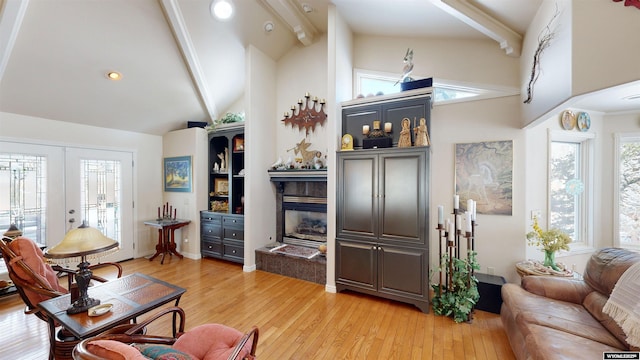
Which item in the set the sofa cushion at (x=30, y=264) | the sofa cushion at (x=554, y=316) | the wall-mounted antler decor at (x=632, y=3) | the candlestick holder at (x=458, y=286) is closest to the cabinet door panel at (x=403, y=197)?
the candlestick holder at (x=458, y=286)

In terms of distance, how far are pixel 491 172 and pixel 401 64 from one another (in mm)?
1983

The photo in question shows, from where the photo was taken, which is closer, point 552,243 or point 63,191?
point 552,243

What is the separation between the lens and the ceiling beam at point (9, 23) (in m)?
2.37

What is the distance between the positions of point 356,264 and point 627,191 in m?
3.59

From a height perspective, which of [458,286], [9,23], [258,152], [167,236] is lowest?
[458,286]

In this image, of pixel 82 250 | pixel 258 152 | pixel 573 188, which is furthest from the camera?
pixel 258 152

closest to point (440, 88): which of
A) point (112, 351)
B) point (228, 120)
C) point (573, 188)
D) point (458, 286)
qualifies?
point (573, 188)

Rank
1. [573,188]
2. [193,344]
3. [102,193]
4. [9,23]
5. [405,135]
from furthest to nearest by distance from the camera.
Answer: [102,193] → [573,188] → [405,135] → [9,23] → [193,344]

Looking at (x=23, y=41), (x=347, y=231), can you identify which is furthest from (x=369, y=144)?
(x=23, y=41)

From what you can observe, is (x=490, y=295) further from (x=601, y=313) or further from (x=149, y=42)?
(x=149, y=42)

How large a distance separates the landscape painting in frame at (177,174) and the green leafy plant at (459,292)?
14.8 feet

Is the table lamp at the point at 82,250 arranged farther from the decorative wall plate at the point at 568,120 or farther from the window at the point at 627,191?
the window at the point at 627,191

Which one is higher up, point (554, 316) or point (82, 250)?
point (82, 250)

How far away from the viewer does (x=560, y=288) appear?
7.07 feet
